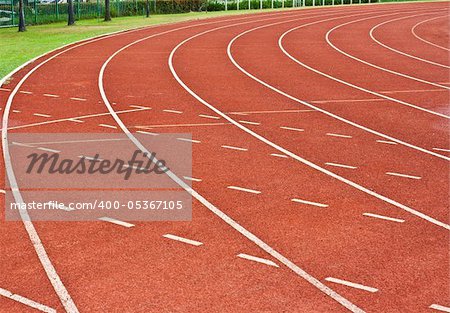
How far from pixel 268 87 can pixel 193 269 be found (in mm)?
13253

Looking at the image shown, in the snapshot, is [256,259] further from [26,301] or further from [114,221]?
[26,301]

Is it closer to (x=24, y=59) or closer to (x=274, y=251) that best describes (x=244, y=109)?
(x=274, y=251)

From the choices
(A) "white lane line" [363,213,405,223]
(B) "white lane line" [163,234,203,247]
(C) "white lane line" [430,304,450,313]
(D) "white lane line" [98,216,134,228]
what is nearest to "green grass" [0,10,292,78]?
(D) "white lane line" [98,216,134,228]

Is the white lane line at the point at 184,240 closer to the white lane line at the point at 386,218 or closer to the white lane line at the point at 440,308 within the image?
the white lane line at the point at 386,218

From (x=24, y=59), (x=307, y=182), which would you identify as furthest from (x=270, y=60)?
(x=307, y=182)

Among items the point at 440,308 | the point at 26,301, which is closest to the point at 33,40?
the point at 26,301

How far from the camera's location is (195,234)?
30.1 feet

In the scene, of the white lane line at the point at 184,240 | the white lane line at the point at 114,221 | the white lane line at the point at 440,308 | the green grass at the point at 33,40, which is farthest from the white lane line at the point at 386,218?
the green grass at the point at 33,40

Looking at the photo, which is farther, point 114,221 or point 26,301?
point 114,221

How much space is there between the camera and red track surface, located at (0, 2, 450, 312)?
24.8ft

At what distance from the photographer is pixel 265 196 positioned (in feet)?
35.5

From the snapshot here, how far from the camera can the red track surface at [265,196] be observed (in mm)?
7559

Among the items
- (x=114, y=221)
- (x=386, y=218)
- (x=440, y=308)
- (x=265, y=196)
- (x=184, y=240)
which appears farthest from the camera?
(x=265, y=196)

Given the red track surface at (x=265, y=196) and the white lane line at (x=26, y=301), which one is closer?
the white lane line at (x=26, y=301)
